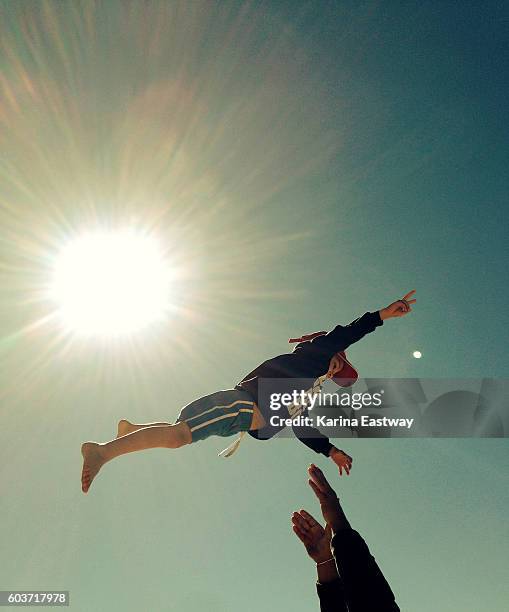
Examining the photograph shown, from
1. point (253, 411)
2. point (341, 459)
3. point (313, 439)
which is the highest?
point (253, 411)

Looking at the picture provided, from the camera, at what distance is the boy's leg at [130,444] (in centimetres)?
409

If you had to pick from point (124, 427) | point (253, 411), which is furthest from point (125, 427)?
point (253, 411)

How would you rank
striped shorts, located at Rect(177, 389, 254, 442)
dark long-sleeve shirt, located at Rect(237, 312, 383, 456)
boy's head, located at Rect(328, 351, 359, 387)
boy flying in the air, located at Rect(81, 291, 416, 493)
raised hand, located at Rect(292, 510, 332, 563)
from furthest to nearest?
boy's head, located at Rect(328, 351, 359, 387) < dark long-sleeve shirt, located at Rect(237, 312, 383, 456) < striped shorts, located at Rect(177, 389, 254, 442) < boy flying in the air, located at Rect(81, 291, 416, 493) < raised hand, located at Rect(292, 510, 332, 563)

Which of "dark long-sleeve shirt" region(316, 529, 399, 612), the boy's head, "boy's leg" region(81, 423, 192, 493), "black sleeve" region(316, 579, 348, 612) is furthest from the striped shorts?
"dark long-sleeve shirt" region(316, 529, 399, 612)

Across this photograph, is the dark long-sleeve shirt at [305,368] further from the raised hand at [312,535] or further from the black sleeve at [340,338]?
the raised hand at [312,535]

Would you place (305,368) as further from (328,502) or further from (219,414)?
(328,502)

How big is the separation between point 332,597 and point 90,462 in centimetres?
241

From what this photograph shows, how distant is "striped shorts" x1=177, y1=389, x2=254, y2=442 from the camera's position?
475 centimetres

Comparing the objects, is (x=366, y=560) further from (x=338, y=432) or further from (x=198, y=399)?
(x=338, y=432)

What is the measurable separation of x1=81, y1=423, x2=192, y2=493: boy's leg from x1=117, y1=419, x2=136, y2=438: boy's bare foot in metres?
0.71

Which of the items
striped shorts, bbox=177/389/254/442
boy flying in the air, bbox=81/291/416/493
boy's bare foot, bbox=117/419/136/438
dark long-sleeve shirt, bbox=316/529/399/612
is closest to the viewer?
dark long-sleeve shirt, bbox=316/529/399/612

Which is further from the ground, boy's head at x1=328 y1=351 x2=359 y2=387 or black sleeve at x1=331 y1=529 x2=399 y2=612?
boy's head at x1=328 y1=351 x2=359 y2=387

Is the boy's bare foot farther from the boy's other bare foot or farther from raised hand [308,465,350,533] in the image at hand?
raised hand [308,465,350,533]

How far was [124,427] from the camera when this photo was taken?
5.12m
